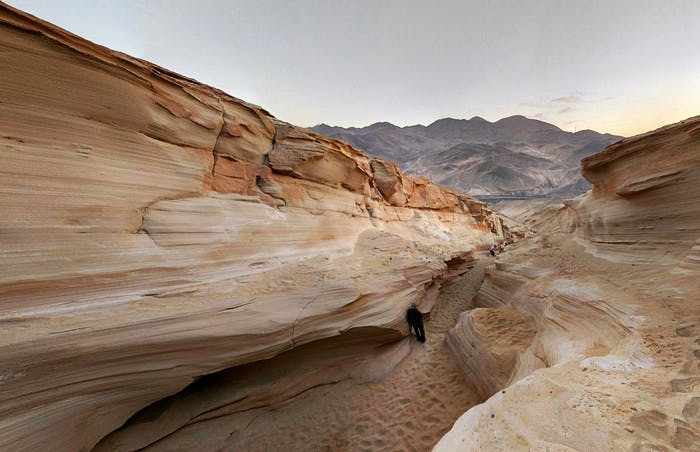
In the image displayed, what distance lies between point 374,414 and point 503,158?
7165 centimetres

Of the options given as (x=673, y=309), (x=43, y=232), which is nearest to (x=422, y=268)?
(x=673, y=309)

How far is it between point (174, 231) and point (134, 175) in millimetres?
1172

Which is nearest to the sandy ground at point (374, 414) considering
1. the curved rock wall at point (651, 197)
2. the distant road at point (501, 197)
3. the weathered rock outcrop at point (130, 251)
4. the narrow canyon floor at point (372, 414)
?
the narrow canyon floor at point (372, 414)

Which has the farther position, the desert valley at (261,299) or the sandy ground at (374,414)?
the sandy ground at (374,414)

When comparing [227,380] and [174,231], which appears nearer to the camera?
[174,231]

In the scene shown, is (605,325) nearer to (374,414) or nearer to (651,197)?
(651,197)

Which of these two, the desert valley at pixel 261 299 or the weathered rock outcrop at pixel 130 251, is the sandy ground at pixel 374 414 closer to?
the desert valley at pixel 261 299

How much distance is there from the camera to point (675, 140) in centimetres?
514

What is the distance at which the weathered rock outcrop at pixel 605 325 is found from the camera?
2.08 m

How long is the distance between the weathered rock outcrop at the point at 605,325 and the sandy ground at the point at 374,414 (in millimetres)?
719

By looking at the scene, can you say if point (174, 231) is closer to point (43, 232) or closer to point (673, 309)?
point (43, 232)

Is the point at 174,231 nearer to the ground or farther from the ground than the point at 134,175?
nearer to the ground

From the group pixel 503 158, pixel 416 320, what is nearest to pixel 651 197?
pixel 416 320

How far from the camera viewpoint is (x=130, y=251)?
3820 mm
